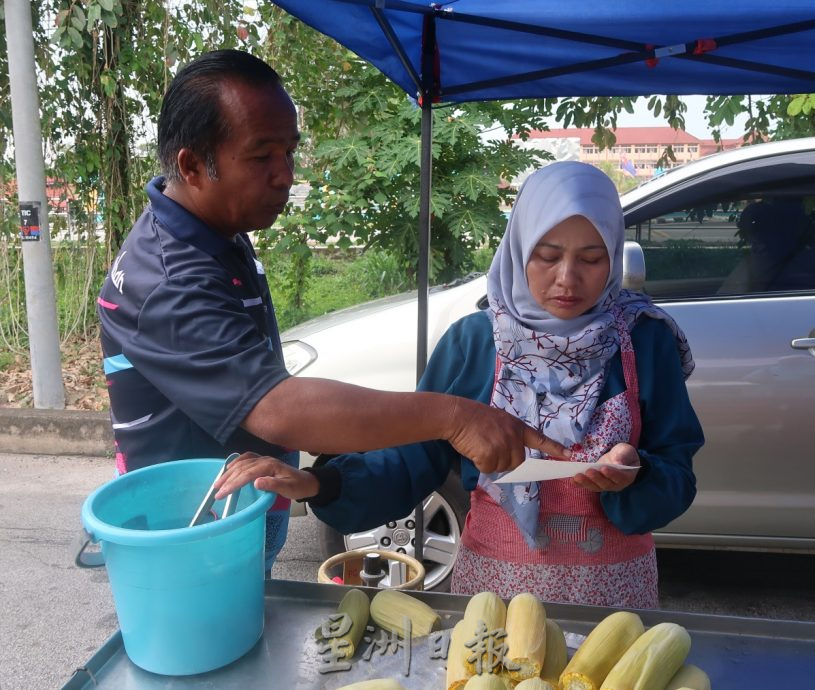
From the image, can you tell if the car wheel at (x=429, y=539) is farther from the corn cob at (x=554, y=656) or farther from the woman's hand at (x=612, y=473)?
the corn cob at (x=554, y=656)

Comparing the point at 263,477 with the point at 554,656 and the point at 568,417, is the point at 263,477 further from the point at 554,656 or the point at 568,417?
the point at 568,417

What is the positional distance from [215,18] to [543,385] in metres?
5.48

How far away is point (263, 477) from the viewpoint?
4.12ft

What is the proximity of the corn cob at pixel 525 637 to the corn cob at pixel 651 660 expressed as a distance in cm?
10

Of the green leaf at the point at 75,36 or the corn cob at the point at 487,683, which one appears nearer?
the corn cob at the point at 487,683

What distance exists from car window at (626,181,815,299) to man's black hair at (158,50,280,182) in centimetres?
225

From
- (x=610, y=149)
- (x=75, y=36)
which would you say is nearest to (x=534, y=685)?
(x=610, y=149)

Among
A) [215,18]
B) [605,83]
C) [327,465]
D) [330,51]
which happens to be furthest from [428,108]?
[215,18]

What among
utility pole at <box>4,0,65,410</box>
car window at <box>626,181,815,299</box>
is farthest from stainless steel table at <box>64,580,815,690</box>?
utility pole at <box>4,0,65,410</box>

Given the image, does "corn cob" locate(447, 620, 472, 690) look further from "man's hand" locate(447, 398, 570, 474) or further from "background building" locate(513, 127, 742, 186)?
"background building" locate(513, 127, 742, 186)

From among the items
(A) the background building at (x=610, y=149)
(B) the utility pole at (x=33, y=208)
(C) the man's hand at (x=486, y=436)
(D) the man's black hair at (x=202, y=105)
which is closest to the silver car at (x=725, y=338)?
(A) the background building at (x=610, y=149)

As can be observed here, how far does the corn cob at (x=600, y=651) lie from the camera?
112 cm

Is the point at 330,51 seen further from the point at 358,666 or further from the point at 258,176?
the point at 358,666

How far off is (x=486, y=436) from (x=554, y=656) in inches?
14.0
